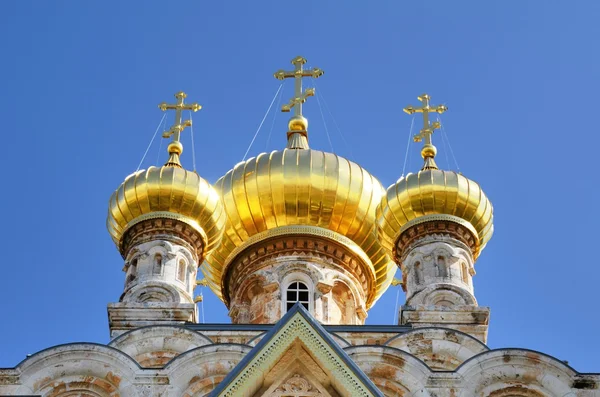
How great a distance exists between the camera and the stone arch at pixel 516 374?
44.4 feet

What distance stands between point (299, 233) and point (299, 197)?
1.49ft

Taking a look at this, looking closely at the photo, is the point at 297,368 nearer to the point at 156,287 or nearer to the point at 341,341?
the point at 341,341

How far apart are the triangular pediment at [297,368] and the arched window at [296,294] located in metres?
6.63

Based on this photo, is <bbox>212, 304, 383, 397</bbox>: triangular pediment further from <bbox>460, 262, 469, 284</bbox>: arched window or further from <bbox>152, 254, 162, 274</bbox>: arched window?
<bbox>460, 262, 469, 284</bbox>: arched window

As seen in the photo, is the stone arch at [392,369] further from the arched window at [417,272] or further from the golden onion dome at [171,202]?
the golden onion dome at [171,202]

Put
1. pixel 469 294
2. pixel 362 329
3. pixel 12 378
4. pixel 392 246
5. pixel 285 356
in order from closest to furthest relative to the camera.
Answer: pixel 285 356
pixel 12 378
pixel 362 329
pixel 469 294
pixel 392 246

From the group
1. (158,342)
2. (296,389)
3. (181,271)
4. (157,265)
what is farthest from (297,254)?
(296,389)

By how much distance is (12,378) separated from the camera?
13609mm

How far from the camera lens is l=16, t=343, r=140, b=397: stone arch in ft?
44.5

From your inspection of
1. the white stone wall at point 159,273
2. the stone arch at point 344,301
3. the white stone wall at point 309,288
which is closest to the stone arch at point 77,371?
the white stone wall at point 159,273

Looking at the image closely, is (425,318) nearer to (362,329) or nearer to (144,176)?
(362,329)

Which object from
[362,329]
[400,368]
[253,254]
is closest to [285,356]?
[400,368]

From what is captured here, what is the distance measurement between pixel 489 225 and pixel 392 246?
127cm

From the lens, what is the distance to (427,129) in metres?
20.1
